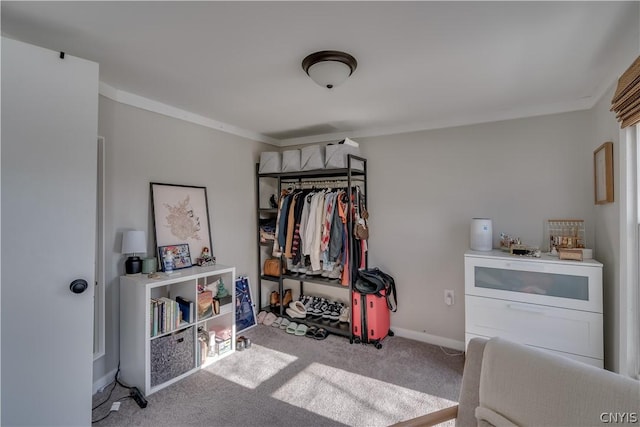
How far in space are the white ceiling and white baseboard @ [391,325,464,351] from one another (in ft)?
7.29

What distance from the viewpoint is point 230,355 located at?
8.72 feet

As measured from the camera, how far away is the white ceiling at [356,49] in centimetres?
133

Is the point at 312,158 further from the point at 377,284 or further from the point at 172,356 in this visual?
the point at 172,356

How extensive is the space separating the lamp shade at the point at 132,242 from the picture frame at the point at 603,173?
10.9ft

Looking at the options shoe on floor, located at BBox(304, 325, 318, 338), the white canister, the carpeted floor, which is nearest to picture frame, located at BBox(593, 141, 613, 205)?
the white canister

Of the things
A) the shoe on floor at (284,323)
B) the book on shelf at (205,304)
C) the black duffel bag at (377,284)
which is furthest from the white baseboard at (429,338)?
the book on shelf at (205,304)

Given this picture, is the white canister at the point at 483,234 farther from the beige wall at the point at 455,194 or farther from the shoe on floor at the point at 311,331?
the shoe on floor at the point at 311,331

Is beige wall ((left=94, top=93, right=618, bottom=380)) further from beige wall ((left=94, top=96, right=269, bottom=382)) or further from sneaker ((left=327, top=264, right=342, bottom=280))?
sneaker ((left=327, top=264, right=342, bottom=280))

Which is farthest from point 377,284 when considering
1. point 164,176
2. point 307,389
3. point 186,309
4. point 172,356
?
point 164,176

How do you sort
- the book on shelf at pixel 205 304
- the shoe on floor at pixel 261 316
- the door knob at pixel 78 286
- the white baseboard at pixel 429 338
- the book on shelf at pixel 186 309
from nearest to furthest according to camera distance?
the door knob at pixel 78 286, the book on shelf at pixel 186 309, the book on shelf at pixel 205 304, the white baseboard at pixel 429 338, the shoe on floor at pixel 261 316

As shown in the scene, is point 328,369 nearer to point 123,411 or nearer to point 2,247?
point 123,411

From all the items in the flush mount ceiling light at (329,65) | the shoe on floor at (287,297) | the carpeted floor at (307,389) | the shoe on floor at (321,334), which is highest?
the flush mount ceiling light at (329,65)

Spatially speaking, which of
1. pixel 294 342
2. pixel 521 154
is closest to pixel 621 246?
pixel 521 154

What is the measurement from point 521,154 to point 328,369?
2.53 m
